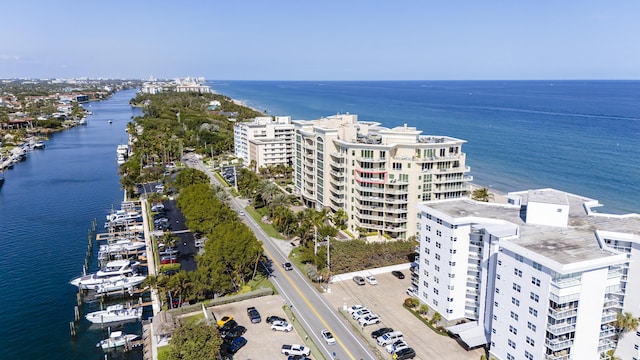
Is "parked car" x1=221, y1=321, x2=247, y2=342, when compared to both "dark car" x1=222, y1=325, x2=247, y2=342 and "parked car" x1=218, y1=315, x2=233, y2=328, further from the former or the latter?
"parked car" x1=218, y1=315, x2=233, y2=328

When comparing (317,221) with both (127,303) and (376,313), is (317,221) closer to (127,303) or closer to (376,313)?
(376,313)

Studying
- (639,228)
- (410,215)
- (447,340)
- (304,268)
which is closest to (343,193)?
(410,215)

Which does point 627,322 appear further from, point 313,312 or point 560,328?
point 313,312

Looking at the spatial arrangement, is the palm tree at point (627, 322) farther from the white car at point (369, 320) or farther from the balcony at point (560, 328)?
the white car at point (369, 320)

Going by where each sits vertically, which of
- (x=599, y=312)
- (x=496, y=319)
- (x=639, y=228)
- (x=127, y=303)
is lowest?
(x=127, y=303)

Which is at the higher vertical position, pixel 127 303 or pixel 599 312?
pixel 599 312

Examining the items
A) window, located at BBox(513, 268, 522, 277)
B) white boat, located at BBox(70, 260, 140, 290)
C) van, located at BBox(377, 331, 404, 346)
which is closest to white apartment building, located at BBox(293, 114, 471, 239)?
van, located at BBox(377, 331, 404, 346)
